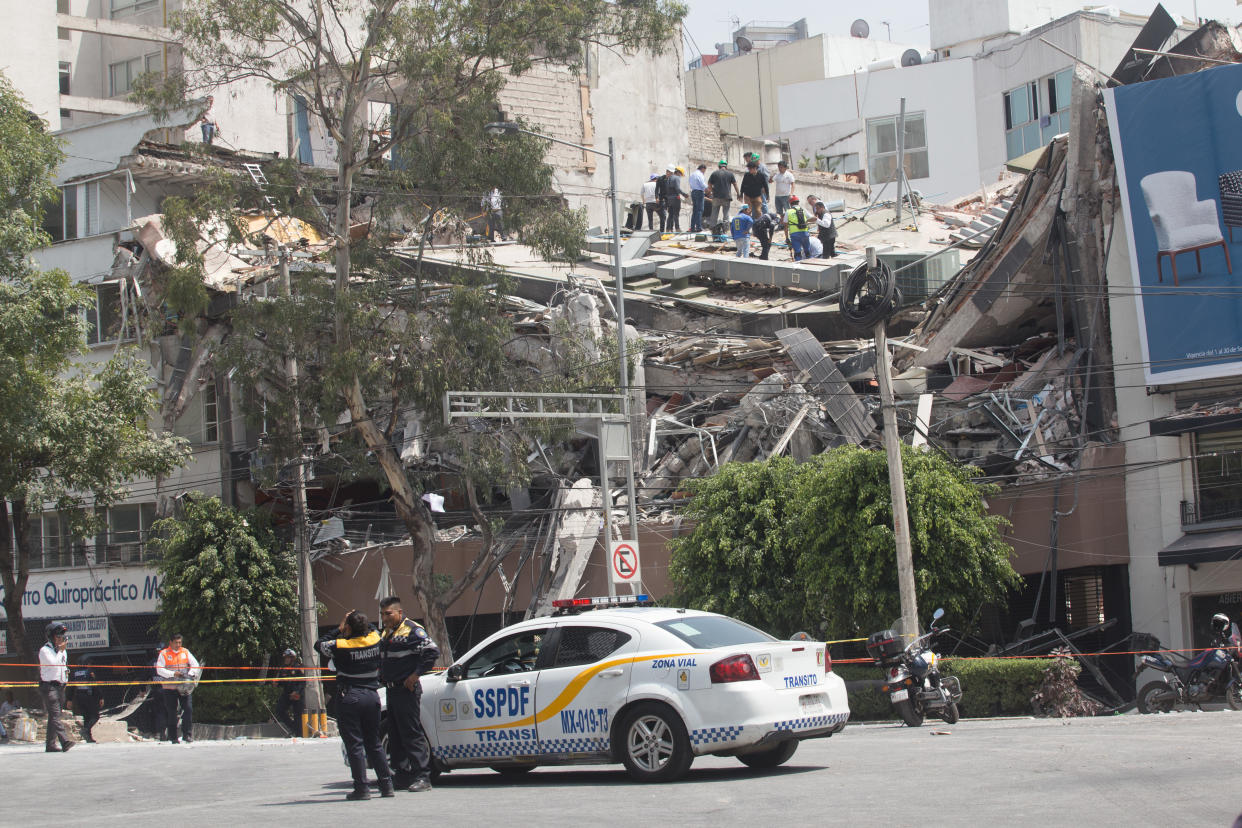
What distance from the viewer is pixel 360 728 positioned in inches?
403

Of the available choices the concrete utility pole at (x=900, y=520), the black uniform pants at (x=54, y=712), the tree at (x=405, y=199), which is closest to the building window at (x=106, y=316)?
the tree at (x=405, y=199)

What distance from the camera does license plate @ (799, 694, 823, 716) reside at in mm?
10375

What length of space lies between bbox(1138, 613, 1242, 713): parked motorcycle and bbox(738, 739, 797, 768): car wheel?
874cm

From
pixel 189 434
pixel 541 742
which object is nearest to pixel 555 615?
pixel 541 742

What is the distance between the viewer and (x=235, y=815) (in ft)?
31.0

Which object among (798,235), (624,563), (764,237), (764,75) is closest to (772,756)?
(624,563)

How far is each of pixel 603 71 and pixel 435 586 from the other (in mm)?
25166

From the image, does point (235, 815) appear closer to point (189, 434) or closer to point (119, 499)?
point (119, 499)

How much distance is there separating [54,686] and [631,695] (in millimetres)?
10113

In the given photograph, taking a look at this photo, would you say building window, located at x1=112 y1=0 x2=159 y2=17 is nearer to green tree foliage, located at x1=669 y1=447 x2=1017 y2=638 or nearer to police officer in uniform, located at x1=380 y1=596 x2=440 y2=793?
green tree foliage, located at x1=669 y1=447 x2=1017 y2=638

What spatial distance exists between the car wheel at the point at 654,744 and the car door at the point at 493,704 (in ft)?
2.95

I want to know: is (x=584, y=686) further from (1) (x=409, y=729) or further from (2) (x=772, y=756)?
(2) (x=772, y=756)

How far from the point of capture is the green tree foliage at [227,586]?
95.5 ft

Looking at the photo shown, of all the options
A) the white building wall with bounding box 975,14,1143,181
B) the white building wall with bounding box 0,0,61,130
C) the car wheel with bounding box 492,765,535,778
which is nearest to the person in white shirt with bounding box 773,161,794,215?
the white building wall with bounding box 975,14,1143,181
